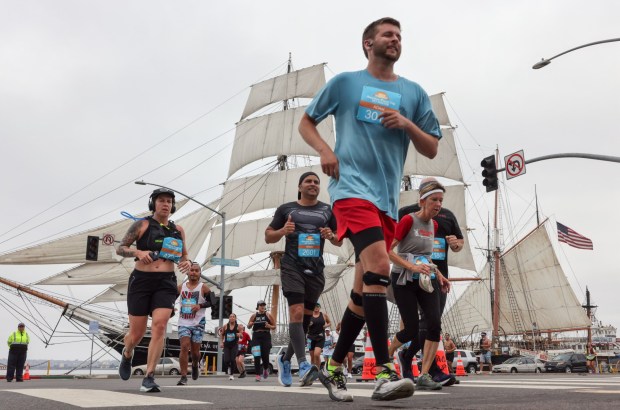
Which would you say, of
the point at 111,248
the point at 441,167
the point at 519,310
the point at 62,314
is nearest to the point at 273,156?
the point at 441,167

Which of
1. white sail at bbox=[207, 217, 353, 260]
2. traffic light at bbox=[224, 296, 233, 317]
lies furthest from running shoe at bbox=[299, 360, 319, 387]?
white sail at bbox=[207, 217, 353, 260]

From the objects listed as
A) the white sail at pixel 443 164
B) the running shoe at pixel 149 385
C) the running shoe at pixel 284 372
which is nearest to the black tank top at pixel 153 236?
the running shoe at pixel 149 385

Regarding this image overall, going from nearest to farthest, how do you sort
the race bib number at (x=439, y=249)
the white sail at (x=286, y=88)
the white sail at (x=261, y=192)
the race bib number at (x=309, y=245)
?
1. the race bib number at (x=309, y=245)
2. the race bib number at (x=439, y=249)
3. the white sail at (x=261, y=192)
4. the white sail at (x=286, y=88)

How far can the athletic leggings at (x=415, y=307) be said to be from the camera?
564 cm

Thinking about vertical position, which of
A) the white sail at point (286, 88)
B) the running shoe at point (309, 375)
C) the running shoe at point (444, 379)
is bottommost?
the running shoe at point (444, 379)

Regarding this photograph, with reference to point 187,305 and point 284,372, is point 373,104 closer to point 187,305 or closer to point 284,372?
point 284,372

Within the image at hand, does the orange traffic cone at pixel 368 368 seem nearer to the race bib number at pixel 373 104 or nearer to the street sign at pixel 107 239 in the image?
the race bib number at pixel 373 104

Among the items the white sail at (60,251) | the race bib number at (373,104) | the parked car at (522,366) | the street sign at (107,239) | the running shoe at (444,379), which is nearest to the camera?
the race bib number at (373,104)

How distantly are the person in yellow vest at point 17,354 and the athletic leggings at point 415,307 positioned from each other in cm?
1436

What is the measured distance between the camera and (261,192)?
58.3 metres

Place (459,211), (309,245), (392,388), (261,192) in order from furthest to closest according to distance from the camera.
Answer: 1. (459,211)
2. (261,192)
3. (309,245)
4. (392,388)

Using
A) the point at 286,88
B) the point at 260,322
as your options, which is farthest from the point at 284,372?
the point at 286,88

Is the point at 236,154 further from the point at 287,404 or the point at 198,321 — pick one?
the point at 287,404

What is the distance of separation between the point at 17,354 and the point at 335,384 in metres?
15.8
